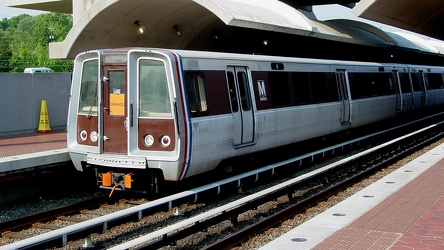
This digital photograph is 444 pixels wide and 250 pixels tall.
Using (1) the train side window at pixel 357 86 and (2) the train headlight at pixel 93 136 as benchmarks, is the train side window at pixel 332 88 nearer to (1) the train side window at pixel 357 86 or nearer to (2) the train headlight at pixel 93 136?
(1) the train side window at pixel 357 86

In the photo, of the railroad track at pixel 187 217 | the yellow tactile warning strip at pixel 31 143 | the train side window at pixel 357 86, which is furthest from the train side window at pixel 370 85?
the yellow tactile warning strip at pixel 31 143

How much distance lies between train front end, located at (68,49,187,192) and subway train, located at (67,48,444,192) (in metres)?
0.02

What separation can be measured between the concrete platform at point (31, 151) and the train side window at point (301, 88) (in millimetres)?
5458

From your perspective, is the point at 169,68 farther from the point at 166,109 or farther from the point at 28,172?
the point at 28,172

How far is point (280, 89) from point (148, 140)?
420cm

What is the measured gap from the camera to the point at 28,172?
35.1ft

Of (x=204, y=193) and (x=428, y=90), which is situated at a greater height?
(x=428, y=90)

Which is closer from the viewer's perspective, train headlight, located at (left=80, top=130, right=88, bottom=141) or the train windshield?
the train windshield

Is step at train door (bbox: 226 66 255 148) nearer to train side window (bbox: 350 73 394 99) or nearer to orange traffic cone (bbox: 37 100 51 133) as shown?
train side window (bbox: 350 73 394 99)

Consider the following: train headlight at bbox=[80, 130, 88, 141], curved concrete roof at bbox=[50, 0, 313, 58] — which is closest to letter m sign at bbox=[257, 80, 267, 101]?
train headlight at bbox=[80, 130, 88, 141]

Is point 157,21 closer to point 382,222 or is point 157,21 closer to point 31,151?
point 31,151

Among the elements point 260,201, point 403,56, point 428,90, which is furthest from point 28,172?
point 403,56

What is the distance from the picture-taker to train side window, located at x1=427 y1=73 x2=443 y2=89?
1051 inches

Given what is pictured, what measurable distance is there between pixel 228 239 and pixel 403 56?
1450 inches
